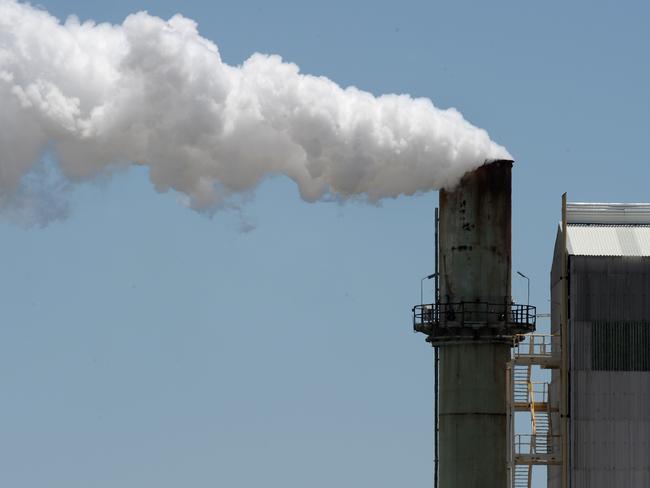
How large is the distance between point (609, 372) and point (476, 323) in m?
8.62

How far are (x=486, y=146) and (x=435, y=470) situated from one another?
640 inches

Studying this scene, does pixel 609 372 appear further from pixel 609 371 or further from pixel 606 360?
pixel 606 360

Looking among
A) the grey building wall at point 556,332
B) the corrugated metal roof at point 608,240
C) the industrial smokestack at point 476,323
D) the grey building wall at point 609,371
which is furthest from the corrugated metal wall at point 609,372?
the industrial smokestack at point 476,323

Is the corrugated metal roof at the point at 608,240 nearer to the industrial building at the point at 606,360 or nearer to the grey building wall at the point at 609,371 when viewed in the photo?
the industrial building at the point at 606,360

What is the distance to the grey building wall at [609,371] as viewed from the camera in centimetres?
9681

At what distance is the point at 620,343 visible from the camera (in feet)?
322

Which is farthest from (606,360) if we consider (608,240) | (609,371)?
(608,240)

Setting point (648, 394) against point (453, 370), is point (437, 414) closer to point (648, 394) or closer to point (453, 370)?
point (453, 370)

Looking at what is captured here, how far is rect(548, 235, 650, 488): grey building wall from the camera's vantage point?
318 ft

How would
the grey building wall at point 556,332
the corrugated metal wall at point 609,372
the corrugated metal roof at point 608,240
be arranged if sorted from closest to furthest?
the corrugated metal wall at point 609,372 → the corrugated metal roof at point 608,240 → the grey building wall at point 556,332

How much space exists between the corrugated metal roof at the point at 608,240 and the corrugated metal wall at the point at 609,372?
70 centimetres

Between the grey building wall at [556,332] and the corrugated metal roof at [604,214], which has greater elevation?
the corrugated metal roof at [604,214]

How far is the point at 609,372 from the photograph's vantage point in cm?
9781

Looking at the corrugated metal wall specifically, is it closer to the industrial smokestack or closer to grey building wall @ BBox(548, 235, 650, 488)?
grey building wall @ BBox(548, 235, 650, 488)
